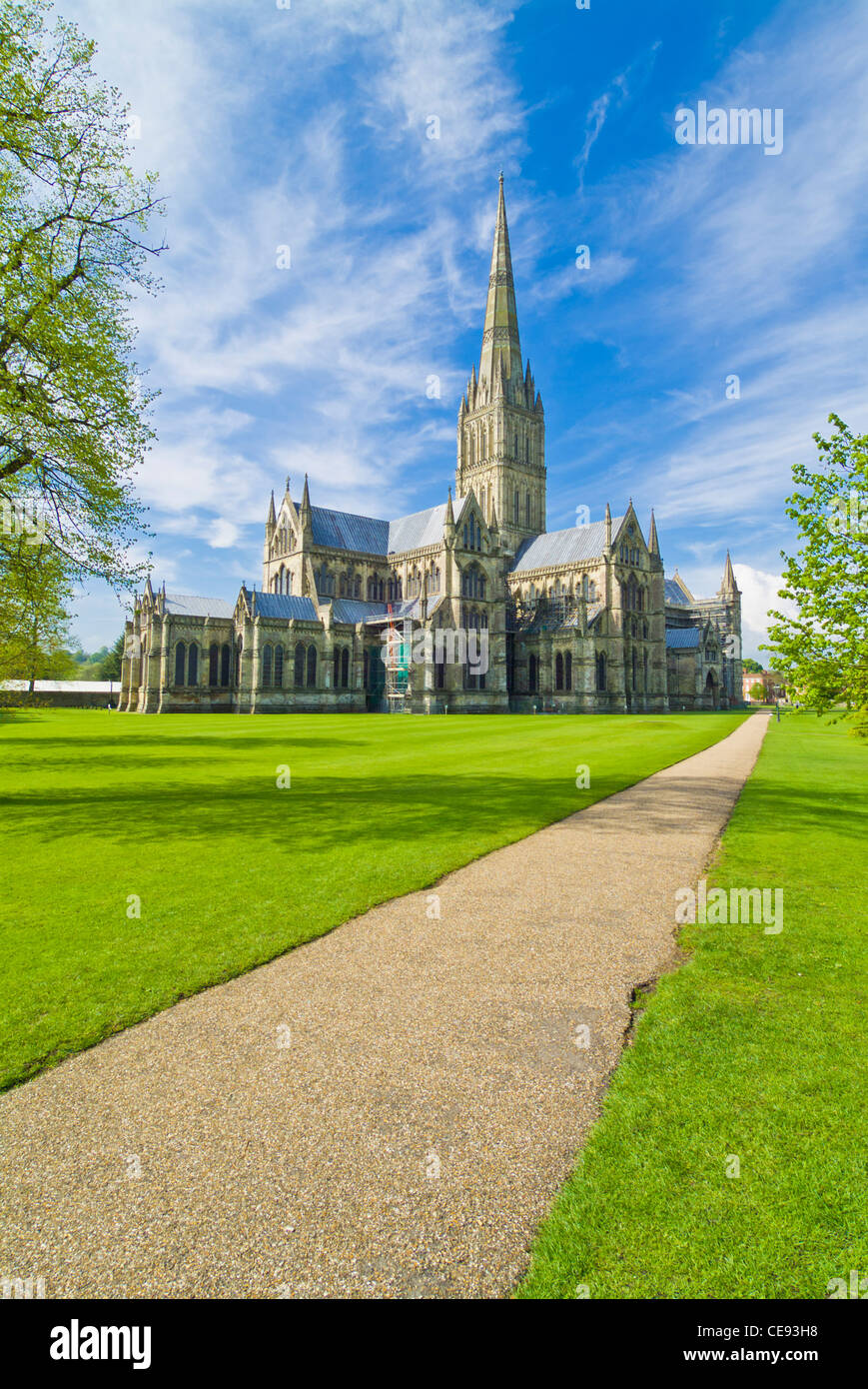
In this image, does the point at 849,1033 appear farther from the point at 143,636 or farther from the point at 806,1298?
the point at 143,636

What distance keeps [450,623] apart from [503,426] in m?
36.8

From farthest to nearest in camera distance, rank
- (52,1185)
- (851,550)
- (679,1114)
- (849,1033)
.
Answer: (851,550) → (849,1033) → (679,1114) → (52,1185)

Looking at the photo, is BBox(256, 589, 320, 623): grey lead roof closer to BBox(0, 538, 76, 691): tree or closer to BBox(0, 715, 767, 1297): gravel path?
BBox(0, 538, 76, 691): tree

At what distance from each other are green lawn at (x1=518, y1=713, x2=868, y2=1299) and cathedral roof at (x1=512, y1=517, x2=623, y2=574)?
2539 inches

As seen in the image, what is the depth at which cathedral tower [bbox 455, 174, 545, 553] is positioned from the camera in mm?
81750

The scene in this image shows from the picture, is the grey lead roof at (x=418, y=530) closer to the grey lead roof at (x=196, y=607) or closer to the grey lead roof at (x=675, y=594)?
the grey lead roof at (x=196, y=607)

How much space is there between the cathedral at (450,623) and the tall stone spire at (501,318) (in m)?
0.26

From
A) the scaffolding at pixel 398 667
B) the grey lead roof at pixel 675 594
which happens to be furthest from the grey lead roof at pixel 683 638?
the scaffolding at pixel 398 667

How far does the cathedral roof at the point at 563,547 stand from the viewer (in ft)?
221

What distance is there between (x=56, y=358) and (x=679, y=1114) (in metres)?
17.3

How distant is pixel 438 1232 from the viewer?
274 cm

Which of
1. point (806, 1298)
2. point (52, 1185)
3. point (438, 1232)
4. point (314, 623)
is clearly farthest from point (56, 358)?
point (314, 623)

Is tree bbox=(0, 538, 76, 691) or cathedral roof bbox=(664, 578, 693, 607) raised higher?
cathedral roof bbox=(664, 578, 693, 607)

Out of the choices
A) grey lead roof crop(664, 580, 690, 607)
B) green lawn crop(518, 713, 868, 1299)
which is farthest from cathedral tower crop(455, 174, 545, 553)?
green lawn crop(518, 713, 868, 1299)
